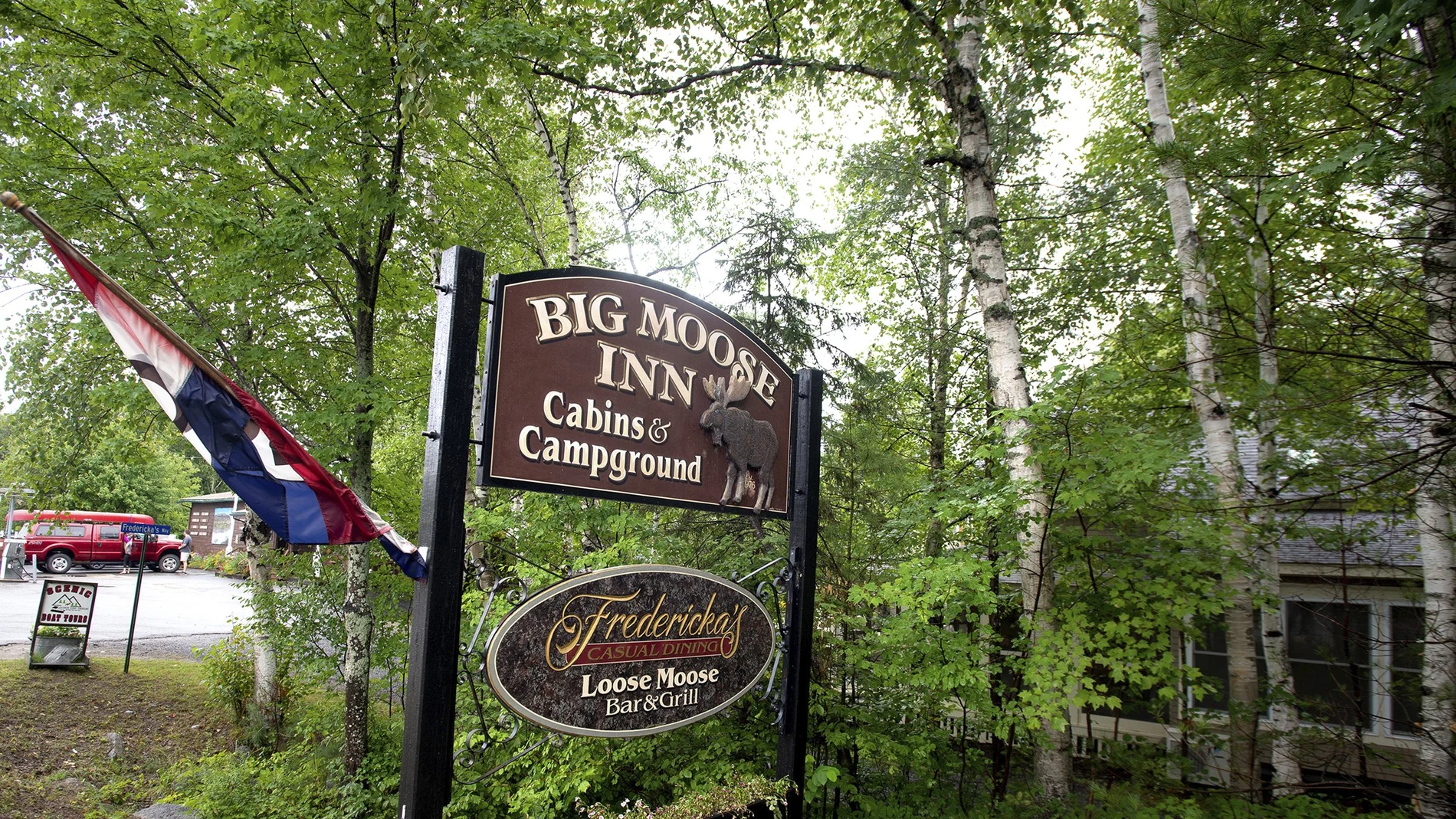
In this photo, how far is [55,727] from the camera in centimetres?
795

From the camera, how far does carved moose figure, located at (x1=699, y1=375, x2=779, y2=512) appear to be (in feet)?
11.2

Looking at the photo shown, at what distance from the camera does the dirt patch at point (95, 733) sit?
21.5 feet

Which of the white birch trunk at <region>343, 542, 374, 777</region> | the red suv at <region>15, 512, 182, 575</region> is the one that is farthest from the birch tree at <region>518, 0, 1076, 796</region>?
the red suv at <region>15, 512, 182, 575</region>

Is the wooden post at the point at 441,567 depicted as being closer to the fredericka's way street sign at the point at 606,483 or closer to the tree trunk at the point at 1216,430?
the fredericka's way street sign at the point at 606,483

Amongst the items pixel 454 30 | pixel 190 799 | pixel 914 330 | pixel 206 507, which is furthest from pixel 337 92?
pixel 206 507

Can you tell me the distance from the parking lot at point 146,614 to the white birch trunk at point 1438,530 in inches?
407

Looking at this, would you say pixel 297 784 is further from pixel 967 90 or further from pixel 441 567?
pixel 967 90

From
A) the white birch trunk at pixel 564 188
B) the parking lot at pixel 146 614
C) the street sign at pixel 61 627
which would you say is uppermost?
the white birch trunk at pixel 564 188

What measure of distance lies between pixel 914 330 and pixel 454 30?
8.28 meters

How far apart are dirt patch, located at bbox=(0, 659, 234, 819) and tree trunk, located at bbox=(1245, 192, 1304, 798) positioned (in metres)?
9.52

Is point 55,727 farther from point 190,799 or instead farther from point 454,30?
point 454,30

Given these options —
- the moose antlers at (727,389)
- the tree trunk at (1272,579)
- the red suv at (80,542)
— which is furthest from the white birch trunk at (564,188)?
the red suv at (80,542)

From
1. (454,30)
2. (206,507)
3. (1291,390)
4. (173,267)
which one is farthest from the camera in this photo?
(206,507)

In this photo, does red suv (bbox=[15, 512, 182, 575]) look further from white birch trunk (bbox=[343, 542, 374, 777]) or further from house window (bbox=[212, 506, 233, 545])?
white birch trunk (bbox=[343, 542, 374, 777])
